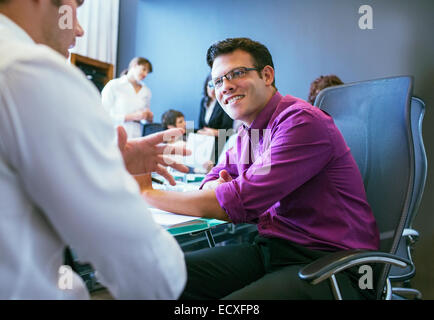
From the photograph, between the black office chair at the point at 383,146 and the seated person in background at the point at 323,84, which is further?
the seated person in background at the point at 323,84

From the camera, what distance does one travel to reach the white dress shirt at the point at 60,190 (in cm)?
43

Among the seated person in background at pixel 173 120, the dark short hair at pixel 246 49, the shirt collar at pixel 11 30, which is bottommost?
the seated person in background at pixel 173 120

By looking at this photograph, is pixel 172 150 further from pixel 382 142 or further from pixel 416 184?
pixel 416 184

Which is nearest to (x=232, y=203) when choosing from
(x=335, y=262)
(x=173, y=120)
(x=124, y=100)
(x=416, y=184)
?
(x=335, y=262)

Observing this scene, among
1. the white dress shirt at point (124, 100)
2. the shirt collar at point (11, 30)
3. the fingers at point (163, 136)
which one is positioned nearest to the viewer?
the shirt collar at point (11, 30)

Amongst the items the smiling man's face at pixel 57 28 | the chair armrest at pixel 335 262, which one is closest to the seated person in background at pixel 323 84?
the chair armrest at pixel 335 262

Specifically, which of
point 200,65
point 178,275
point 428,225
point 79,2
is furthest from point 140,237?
point 200,65

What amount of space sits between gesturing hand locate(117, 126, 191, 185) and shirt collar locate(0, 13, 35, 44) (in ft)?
1.16

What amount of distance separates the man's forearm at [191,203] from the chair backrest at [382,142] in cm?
52

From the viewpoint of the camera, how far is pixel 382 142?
119cm

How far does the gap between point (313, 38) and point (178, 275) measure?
3.35 m

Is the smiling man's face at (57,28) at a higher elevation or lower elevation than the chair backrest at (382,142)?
higher

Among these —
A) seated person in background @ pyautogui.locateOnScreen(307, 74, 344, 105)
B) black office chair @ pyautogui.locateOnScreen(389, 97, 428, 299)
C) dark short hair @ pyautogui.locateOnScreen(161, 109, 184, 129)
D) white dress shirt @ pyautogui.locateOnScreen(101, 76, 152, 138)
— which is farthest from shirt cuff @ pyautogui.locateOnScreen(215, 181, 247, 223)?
dark short hair @ pyautogui.locateOnScreen(161, 109, 184, 129)

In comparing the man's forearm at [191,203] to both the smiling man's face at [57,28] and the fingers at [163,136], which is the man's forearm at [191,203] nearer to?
the fingers at [163,136]
